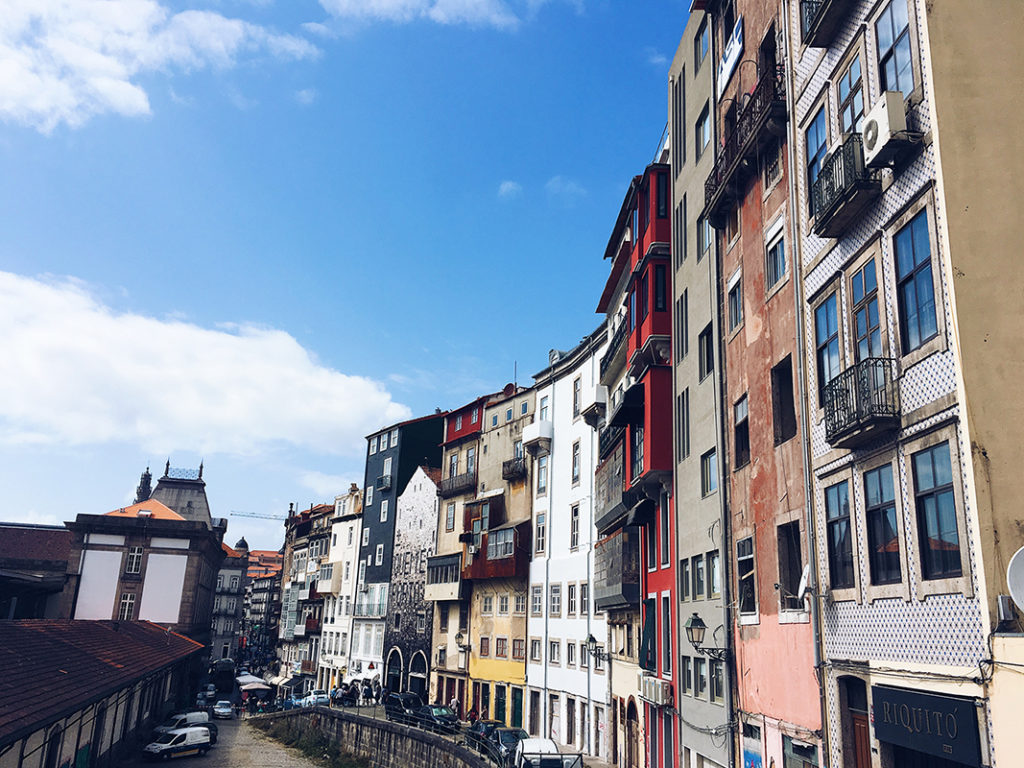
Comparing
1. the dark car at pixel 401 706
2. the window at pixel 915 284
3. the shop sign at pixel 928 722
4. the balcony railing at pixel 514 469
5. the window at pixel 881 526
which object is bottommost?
the dark car at pixel 401 706

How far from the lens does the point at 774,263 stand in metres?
19.3

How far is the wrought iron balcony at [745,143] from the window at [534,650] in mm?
27935

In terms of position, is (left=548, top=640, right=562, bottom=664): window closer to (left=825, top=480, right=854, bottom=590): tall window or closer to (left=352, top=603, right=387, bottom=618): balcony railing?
(left=352, top=603, right=387, bottom=618): balcony railing

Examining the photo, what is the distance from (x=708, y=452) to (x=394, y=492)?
47.0 meters

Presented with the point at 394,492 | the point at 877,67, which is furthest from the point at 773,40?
the point at 394,492

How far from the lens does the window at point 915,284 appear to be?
12.2m

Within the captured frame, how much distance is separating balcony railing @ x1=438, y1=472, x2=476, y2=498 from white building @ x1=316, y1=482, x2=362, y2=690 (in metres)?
18.1

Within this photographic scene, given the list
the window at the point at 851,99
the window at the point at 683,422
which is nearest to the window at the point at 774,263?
the window at the point at 851,99

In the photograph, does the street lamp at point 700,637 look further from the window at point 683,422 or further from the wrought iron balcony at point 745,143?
the wrought iron balcony at point 745,143

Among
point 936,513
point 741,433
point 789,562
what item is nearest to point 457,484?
point 741,433

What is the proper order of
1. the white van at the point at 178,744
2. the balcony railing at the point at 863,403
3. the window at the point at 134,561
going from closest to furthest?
the balcony railing at the point at 863,403 < the white van at the point at 178,744 < the window at the point at 134,561

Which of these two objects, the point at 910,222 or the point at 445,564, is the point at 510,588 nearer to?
the point at 445,564

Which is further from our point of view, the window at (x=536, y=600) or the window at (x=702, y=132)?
the window at (x=536, y=600)

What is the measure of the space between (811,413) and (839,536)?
2582mm
